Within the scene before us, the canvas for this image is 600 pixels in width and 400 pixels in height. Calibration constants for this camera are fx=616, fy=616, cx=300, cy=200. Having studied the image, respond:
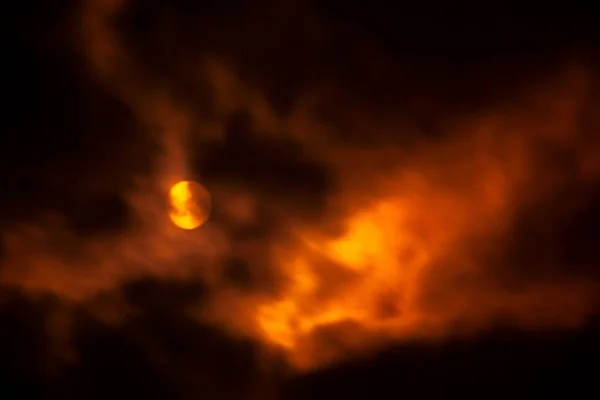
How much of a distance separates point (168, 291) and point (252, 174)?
88 cm

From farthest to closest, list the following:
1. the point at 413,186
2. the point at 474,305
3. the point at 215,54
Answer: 1. the point at 474,305
2. the point at 413,186
3. the point at 215,54

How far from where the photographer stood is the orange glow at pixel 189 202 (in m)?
3.19

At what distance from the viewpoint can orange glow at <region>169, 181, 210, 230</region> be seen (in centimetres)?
319

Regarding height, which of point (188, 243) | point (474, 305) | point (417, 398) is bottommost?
point (417, 398)

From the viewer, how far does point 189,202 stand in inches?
126

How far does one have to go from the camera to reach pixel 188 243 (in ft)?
11.1

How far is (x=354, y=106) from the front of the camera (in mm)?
3023

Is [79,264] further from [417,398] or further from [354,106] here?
[417,398]

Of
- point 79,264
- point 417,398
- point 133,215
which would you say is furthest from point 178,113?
point 417,398

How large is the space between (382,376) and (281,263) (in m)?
0.90

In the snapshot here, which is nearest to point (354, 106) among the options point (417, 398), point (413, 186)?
point (413, 186)

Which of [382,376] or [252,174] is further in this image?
[382,376]

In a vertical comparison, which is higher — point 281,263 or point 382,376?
point 281,263

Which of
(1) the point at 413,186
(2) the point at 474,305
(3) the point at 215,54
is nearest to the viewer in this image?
(3) the point at 215,54
